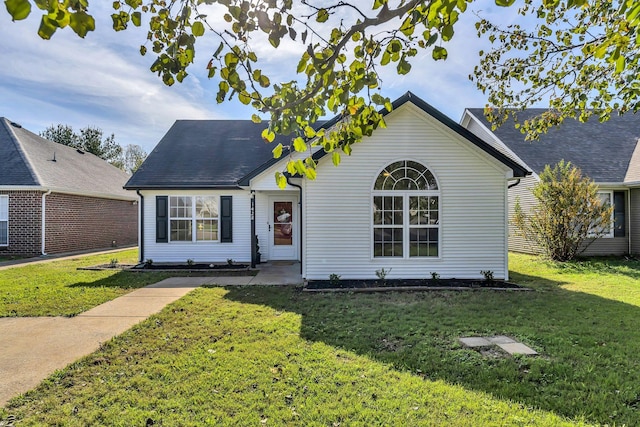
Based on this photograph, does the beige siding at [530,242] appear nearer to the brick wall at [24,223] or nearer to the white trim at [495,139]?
the white trim at [495,139]

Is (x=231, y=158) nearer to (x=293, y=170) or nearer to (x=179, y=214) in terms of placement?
(x=179, y=214)

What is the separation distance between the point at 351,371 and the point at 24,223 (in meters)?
16.1

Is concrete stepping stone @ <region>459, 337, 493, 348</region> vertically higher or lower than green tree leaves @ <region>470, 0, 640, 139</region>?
lower

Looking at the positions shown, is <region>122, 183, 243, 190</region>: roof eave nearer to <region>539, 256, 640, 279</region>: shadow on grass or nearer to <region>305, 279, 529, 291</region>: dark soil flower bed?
<region>305, 279, 529, 291</region>: dark soil flower bed

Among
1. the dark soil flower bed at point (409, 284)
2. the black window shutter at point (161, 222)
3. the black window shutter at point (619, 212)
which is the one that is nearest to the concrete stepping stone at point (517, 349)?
the dark soil flower bed at point (409, 284)

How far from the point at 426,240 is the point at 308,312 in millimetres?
4225

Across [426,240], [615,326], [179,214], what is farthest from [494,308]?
[179,214]

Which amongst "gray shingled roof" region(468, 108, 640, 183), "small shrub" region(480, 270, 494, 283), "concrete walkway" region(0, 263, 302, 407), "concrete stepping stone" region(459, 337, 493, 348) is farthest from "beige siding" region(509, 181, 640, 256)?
"concrete walkway" region(0, 263, 302, 407)

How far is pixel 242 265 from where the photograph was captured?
11898 millimetres

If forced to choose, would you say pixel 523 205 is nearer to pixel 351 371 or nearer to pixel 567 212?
pixel 567 212

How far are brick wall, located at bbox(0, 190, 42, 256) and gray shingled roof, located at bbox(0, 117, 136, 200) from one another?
542 mm

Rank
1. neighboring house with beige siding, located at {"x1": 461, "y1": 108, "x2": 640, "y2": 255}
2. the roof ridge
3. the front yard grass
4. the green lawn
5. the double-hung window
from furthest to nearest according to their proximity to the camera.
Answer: the roof ridge
neighboring house with beige siding, located at {"x1": 461, "y1": 108, "x2": 640, "y2": 255}
the double-hung window
the front yard grass
the green lawn

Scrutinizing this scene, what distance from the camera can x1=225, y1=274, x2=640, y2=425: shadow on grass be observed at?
3416mm

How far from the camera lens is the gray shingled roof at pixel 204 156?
1234 cm
